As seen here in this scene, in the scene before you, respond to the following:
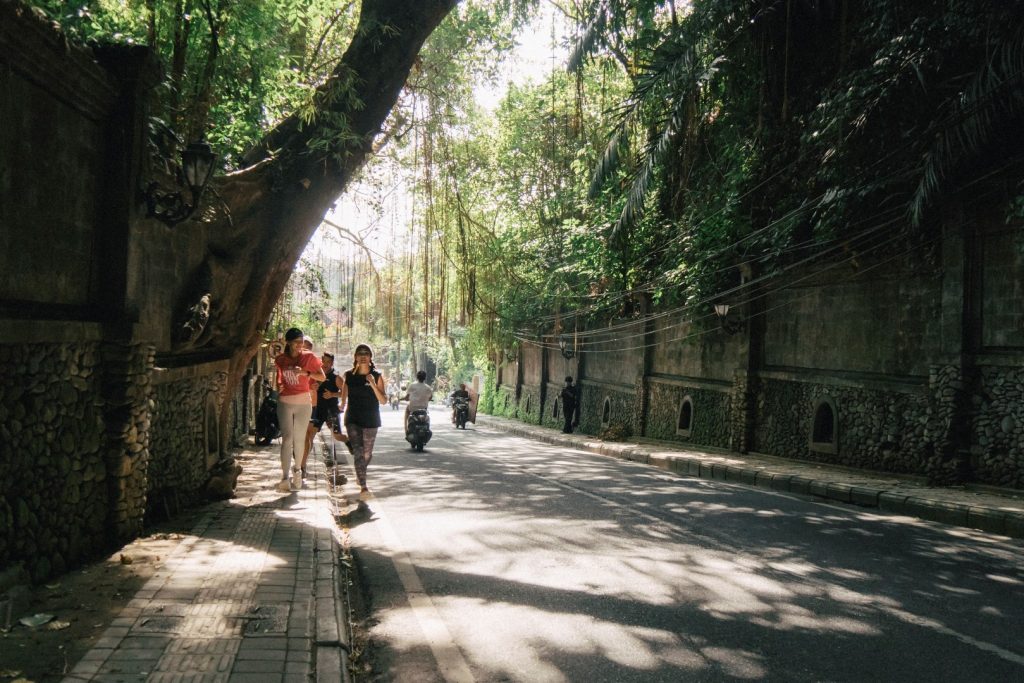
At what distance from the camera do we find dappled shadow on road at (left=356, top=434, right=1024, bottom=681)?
4.53 m

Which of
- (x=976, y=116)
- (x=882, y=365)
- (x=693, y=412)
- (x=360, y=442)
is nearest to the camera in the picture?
(x=360, y=442)

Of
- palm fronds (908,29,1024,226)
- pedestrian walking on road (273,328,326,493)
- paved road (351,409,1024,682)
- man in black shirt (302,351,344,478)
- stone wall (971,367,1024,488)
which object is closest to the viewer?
paved road (351,409,1024,682)

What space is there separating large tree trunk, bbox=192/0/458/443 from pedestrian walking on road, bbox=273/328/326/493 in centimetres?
108

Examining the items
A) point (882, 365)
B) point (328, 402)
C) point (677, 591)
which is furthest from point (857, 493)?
point (328, 402)

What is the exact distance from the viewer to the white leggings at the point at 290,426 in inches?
396

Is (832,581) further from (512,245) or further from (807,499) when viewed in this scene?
(512,245)

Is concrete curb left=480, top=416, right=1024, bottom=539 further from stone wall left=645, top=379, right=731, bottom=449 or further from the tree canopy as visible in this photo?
the tree canopy

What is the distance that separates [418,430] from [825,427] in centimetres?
839

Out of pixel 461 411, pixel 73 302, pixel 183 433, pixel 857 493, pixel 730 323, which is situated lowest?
pixel 461 411

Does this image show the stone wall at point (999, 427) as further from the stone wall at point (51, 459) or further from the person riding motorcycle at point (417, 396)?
the stone wall at point (51, 459)

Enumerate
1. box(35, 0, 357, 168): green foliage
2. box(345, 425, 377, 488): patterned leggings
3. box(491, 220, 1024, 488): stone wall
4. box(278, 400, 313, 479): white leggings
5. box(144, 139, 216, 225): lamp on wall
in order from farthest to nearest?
1. box(491, 220, 1024, 488): stone wall
2. box(345, 425, 377, 488): patterned leggings
3. box(278, 400, 313, 479): white leggings
4. box(35, 0, 357, 168): green foliage
5. box(144, 139, 216, 225): lamp on wall

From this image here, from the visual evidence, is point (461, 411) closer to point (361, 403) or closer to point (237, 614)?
point (361, 403)

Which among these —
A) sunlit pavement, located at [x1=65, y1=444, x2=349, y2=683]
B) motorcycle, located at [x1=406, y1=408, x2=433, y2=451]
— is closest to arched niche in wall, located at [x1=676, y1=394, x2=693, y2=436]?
motorcycle, located at [x1=406, y1=408, x2=433, y2=451]

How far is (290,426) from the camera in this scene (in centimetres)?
1010
